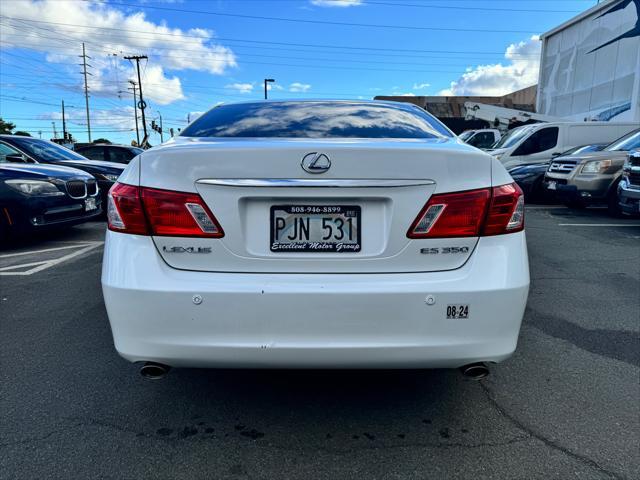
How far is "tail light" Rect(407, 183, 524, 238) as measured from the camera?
2004 mm

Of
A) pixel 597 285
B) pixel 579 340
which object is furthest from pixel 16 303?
pixel 597 285

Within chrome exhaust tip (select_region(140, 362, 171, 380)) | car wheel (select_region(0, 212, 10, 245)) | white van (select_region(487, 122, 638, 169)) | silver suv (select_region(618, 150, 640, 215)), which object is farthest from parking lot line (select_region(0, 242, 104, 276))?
white van (select_region(487, 122, 638, 169))

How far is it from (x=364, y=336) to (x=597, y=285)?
3701 millimetres

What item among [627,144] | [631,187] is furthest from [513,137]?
[631,187]

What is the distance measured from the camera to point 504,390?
2701 mm

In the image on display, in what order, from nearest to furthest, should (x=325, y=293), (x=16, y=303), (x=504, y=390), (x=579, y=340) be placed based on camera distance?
(x=325, y=293) < (x=504, y=390) < (x=579, y=340) < (x=16, y=303)

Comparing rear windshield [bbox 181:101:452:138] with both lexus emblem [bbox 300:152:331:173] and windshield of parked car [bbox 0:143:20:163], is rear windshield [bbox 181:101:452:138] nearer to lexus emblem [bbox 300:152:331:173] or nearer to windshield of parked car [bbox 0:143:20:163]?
lexus emblem [bbox 300:152:331:173]

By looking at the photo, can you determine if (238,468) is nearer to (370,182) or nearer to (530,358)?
(370,182)

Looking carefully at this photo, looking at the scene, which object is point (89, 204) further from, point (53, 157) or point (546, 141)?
point (546, 141)

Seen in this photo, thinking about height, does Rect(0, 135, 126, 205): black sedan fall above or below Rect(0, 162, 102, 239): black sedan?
above

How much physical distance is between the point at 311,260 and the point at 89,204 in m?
6.02

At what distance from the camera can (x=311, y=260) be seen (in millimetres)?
2000

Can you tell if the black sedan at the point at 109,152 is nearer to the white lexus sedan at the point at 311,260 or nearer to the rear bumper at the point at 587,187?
the rear bumper at the point at 587,187

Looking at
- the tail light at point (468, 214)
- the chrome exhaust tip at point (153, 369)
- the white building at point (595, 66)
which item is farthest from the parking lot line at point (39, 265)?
the white building at point (595, 66)
